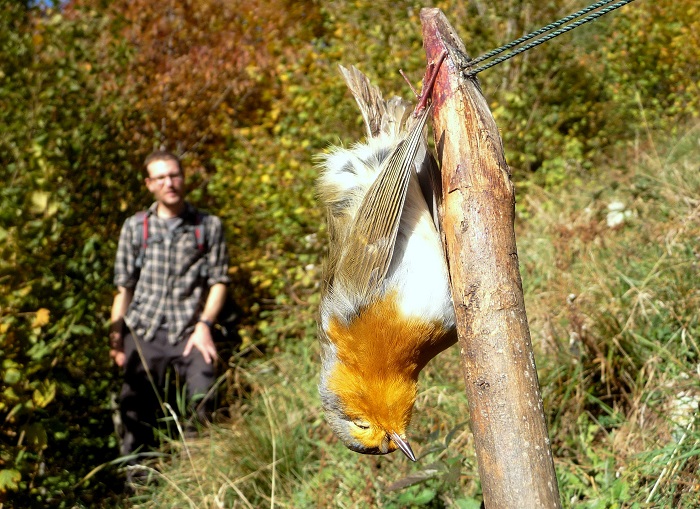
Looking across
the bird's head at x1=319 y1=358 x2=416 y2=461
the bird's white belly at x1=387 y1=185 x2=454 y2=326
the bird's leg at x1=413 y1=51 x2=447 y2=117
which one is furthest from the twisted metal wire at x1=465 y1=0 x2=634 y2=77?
the bird's head at x1=319 y1=358 x2=416 y2=461

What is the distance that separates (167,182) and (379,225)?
3.20m

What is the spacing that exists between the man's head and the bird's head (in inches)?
120

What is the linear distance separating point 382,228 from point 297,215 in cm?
459

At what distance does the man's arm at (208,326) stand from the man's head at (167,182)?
0.63 meters

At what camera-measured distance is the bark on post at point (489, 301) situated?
70.2 inches

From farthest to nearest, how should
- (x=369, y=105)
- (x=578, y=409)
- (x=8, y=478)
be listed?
(x=578, y=409) → (x=8, y=478) → (x=369, y=105)

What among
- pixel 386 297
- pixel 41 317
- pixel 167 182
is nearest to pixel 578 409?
pixel 386 297

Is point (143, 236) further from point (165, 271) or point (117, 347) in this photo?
point (117, 347)

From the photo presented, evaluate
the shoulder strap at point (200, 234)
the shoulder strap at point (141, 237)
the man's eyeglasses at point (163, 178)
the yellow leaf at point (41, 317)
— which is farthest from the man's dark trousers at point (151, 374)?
the yellow leaf at point (41, 317)

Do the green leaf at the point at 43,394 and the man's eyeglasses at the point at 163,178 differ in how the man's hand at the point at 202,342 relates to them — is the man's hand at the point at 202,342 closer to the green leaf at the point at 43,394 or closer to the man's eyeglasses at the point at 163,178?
the man's eyeglasses at the point at 163,178

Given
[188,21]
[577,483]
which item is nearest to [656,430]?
[577,483]

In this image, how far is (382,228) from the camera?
87.4 inches

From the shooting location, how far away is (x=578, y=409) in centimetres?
382

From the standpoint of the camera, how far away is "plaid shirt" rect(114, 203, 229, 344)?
5152 mm
